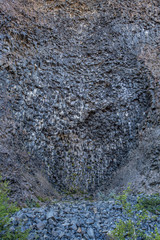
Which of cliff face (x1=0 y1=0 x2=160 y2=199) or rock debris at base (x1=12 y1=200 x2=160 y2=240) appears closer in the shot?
rock debris at base (x1=12 y1=200 x2=160 y2=240)

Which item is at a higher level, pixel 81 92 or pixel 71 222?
pixel 81 92

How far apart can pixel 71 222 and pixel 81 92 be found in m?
5.49

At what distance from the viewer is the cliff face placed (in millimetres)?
6734

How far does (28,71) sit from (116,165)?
15.9ft

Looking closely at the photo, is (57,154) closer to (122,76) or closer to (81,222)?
(81,222)

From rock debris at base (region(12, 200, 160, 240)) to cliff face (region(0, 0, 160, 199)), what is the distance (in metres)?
1.87

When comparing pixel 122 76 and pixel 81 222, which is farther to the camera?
pixel 122 76

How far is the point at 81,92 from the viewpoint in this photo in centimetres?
833

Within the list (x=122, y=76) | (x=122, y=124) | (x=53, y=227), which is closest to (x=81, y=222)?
(x=53, y=227)

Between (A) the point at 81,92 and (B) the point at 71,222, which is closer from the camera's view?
(B) the point at 71,222

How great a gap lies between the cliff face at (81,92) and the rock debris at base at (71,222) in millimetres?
1868

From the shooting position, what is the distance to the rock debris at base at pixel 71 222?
3430 mm

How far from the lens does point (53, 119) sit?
758 cm

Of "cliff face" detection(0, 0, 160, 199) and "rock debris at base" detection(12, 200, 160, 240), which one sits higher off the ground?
"cliff face" detection(0, 0, 160, 199)
